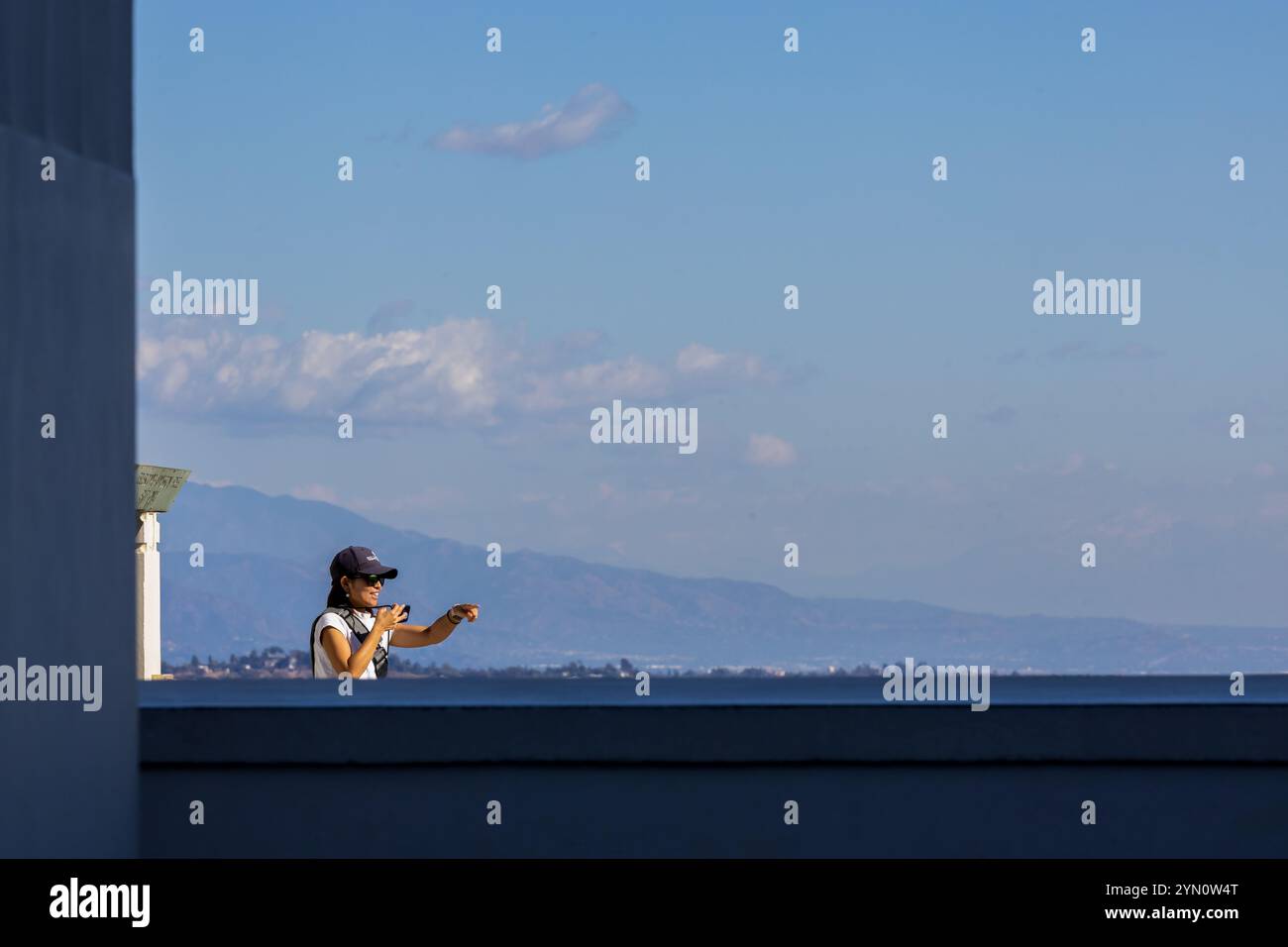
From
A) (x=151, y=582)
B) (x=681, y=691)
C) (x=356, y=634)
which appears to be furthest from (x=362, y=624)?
(x=151, y=582)

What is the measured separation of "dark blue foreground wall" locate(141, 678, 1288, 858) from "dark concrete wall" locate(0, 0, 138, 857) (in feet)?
0.83

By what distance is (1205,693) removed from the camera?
5312mm

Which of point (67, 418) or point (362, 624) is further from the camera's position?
point (362, 624)

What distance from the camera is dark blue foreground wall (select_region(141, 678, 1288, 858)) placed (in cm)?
506

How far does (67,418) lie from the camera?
518 centimetres

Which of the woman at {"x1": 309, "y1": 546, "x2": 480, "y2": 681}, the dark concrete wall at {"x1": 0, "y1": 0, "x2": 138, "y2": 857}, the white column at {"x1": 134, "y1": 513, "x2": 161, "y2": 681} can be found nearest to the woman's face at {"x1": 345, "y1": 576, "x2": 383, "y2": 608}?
the woman at {"x1": 309, "y1": 546, "x2": 480, "y2": 681}

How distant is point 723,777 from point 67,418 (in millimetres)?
2716

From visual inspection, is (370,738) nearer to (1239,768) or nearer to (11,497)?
(11,497)

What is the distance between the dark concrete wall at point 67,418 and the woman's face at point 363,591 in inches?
115

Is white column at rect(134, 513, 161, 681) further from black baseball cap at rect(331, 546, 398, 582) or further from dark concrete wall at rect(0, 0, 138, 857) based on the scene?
dark concrete wall at rect(0, 0, 138, 857)

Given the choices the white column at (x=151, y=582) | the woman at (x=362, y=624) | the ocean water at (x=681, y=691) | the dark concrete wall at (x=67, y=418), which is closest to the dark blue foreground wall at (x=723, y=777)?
the ocean water at (x=681, y=691)

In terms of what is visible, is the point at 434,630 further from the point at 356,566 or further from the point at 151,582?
the point at 151,582

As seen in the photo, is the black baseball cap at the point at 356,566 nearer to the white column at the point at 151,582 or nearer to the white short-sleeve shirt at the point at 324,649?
the white short-sleeve shirt at the point at 324,649
